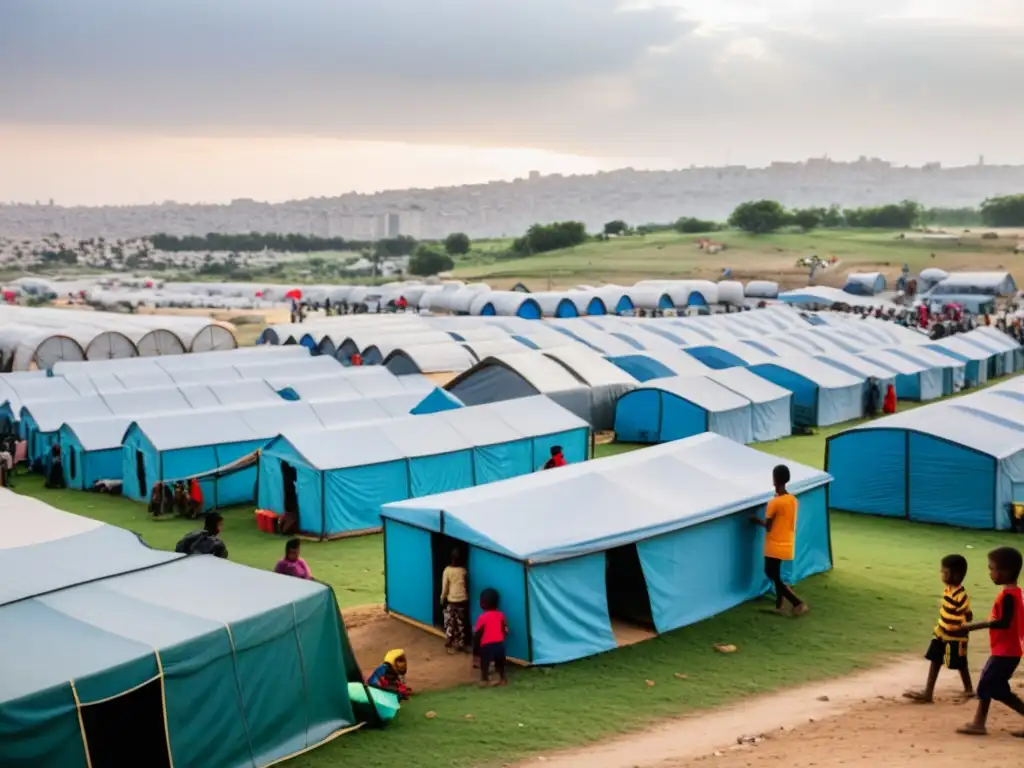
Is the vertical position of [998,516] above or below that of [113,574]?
below

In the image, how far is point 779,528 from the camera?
1301 centimetres

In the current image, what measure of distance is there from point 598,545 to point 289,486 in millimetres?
9537

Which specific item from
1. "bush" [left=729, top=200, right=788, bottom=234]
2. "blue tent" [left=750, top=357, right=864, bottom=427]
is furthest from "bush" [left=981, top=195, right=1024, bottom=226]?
"blue tent" [left=750, top=357, right=864, bottom=427]

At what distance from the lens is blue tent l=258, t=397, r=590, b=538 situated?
19406 millimetres

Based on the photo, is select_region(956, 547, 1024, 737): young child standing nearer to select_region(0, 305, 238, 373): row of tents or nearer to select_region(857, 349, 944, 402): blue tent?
select_region(857, 349, 944, 402): blue tent

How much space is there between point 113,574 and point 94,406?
64.0ft

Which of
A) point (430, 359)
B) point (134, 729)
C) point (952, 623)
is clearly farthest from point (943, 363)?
point (134, 729)

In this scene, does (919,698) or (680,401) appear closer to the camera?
(919,698)

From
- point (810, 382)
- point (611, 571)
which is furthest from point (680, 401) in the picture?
point (611, 571)

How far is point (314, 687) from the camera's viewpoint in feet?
32.5

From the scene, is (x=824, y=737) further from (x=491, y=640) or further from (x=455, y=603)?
(x=455, y=603)

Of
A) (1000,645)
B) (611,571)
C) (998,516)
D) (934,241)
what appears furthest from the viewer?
(934,241)

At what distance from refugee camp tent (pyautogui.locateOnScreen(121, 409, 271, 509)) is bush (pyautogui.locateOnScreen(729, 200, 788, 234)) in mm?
106853

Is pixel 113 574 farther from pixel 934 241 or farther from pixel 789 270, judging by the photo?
pixel 934 241
